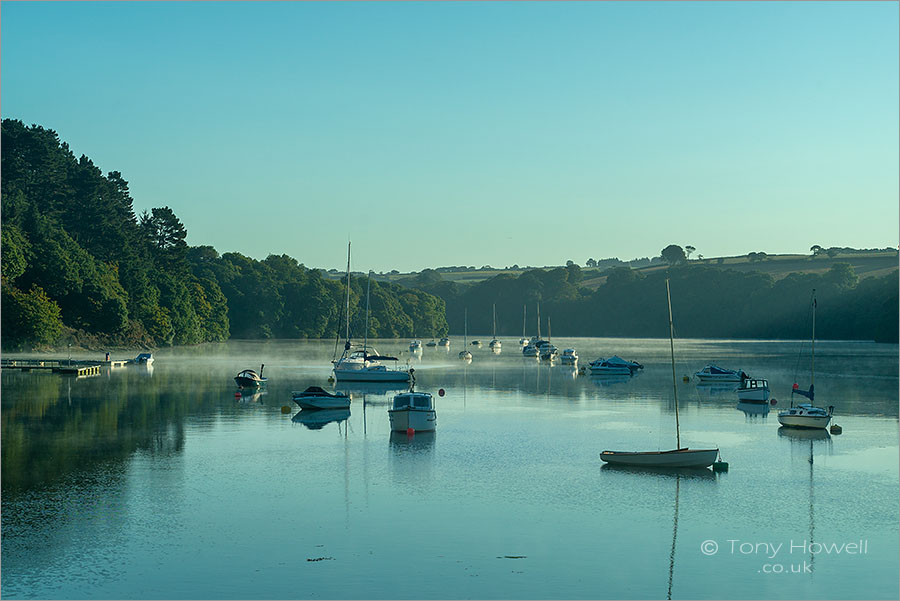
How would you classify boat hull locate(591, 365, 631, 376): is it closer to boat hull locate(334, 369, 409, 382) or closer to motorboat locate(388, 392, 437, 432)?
boat hull locate(334, 369, 409, 382)

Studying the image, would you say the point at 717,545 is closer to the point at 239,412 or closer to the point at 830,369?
the point at 239,412

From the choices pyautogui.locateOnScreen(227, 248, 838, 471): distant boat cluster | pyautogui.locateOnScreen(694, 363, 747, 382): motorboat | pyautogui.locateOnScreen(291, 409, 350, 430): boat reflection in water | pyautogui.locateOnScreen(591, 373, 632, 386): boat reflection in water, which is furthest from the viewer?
pyautogui.locateOnScreen(591, 373, 632, 386): boat reflection in water

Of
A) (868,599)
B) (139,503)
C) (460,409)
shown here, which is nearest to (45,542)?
(139,503)

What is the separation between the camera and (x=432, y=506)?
1555 inches

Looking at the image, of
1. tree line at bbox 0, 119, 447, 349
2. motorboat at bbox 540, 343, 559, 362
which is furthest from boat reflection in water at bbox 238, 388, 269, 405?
motorboat at bbox 540, 343, 559, 362

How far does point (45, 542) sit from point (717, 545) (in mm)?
23796

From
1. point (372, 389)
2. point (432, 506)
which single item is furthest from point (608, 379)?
point (432, 506)

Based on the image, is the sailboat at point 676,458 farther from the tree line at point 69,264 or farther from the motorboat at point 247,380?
the tree line at point 69,264

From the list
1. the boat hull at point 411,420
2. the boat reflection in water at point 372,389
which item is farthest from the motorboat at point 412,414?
the boat reflection in water at point 372,389

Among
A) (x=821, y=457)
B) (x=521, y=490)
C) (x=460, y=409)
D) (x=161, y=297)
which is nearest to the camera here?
(x=521, y=490)

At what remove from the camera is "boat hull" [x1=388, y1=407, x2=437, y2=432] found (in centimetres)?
6275

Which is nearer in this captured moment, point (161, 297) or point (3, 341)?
point (3, 341)

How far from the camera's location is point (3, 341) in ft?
436

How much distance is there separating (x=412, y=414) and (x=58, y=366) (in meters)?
68.8
